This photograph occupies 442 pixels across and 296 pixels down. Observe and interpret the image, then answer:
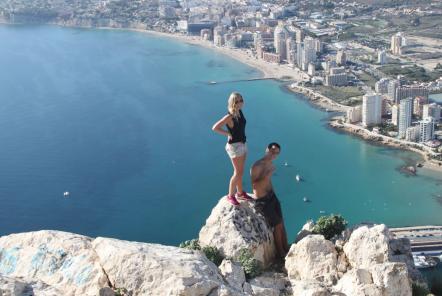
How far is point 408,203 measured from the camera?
1059 centimetres

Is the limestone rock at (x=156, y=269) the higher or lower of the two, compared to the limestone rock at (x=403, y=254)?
higher

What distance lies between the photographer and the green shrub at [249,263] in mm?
2170

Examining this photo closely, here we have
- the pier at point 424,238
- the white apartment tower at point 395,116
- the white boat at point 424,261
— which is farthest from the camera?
the white apartment tower at point 395,116

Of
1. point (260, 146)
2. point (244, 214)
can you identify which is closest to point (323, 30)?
point (260, 146)

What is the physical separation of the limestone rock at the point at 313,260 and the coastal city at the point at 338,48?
0.06 meters

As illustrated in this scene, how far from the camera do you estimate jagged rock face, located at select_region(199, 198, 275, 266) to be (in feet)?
7.48

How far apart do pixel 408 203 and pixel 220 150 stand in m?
4.39

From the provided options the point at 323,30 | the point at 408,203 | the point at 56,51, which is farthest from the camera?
the point at 323,30

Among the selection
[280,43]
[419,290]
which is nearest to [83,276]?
[419,290]

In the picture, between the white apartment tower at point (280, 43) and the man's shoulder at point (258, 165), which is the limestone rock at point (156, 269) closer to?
the man's shoulder at point (258, 165)

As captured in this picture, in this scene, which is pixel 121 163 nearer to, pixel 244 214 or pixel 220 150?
pixel 220 150

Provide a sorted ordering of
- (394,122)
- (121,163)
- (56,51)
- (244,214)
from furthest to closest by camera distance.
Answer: (56,51)
(394,122)
(121,163)
(244,214)

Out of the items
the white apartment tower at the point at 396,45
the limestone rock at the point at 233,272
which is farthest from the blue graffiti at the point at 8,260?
the white apartment tower at the point at 396,45

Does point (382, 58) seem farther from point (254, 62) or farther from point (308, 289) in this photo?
point (308, 289)
